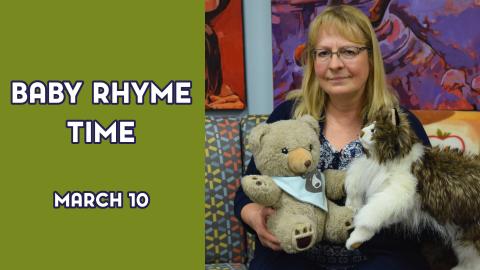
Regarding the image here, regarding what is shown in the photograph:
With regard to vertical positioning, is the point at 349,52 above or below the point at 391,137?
above

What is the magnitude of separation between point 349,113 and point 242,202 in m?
0.37

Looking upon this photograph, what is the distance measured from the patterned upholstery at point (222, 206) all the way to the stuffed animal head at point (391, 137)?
69 cm

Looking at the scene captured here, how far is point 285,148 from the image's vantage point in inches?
48.2

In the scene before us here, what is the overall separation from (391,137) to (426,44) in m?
0.73

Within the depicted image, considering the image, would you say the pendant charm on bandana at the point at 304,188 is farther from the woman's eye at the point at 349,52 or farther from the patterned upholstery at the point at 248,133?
the patterned upholstery at the point at 248,133

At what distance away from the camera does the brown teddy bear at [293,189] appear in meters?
1.18

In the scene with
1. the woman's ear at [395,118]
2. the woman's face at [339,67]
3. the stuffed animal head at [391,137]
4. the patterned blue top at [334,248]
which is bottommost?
the patterned blue top at [334,248]

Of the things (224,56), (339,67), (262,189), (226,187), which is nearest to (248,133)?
(226,187)

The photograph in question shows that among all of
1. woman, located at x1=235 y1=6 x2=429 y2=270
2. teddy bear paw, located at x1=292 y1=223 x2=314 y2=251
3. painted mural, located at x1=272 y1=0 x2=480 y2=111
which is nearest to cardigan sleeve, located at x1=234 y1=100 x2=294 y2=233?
woman, located at x1=235 y1=6 x2=429 y2=270

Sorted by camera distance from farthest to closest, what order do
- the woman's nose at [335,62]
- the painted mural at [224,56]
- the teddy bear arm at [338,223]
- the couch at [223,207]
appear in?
the painted mural at [224,56] < the couch at [223,207] < the woman's nose at [335,62] < the teddy bear arm at [338,223]

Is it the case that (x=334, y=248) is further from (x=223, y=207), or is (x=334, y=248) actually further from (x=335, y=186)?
(x=223, y=207)

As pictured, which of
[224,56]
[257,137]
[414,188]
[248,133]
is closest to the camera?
[414,188]

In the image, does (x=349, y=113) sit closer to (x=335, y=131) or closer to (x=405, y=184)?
(x=335, y=131)

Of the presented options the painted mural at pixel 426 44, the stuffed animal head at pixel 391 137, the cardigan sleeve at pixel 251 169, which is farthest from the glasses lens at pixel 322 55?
the painted mural at pixel 426 44
